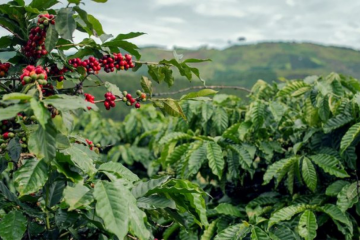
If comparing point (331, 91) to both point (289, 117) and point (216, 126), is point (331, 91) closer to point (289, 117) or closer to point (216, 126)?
point (289, 117)

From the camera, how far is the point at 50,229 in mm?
2152

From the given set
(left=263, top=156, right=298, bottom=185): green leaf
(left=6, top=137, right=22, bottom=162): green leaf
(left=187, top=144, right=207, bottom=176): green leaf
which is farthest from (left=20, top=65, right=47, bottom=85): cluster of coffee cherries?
(left=263, top=156, right=298, bottom=185): green leaf

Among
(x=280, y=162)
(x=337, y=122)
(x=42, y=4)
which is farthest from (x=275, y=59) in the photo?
(x=42, y=4)

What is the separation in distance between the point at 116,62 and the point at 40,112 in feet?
2.87

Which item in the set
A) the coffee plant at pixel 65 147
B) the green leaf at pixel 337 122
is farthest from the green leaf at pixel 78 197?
the green leaf at pixel 337 122

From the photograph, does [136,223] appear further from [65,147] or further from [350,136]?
[350,136]

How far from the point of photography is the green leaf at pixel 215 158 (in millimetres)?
3371

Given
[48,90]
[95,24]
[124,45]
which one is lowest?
[48,90]

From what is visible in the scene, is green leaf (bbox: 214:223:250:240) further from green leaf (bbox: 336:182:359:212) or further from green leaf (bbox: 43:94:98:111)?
green leaf (bbox: 43:94:98:111)

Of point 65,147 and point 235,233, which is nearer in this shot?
point 65,147

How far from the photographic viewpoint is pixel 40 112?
4.45 feet

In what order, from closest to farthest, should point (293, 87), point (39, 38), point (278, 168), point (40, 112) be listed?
point (40, 112) < point (39, 38) < point (278, 168) < point (293, 87)

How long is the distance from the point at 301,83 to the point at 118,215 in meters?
2.84

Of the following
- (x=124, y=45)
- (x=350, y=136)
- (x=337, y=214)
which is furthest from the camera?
(x=350, y=136)
